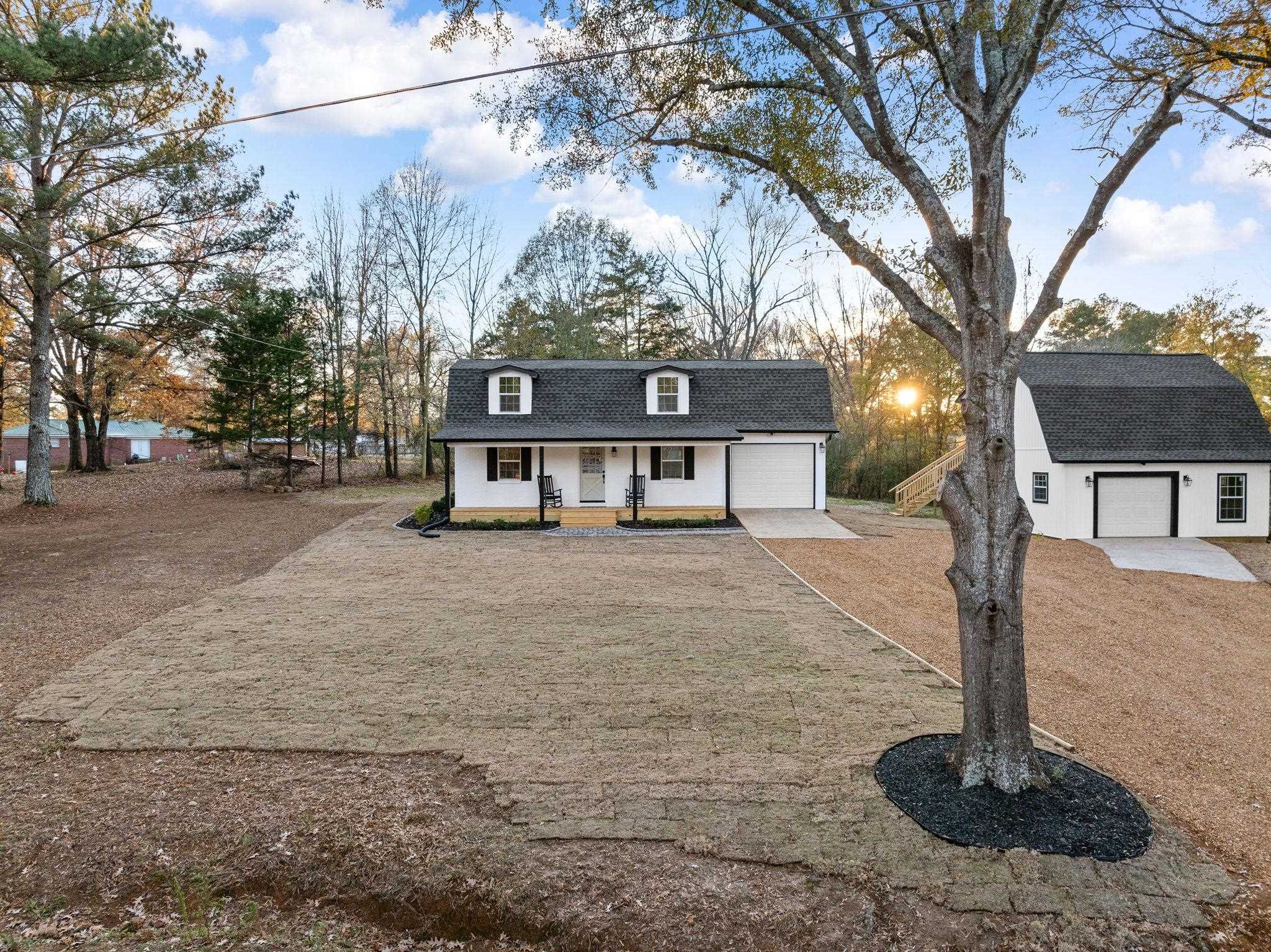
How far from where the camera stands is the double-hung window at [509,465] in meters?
17.0

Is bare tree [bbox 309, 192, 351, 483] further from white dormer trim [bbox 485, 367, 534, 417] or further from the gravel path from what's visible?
the gravel path

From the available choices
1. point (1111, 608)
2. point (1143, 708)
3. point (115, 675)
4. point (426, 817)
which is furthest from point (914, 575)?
point (115, 675)

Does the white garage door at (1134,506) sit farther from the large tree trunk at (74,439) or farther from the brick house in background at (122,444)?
the brick house in background at (122,444)

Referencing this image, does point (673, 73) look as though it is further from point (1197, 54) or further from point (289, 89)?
point (1197, 54)

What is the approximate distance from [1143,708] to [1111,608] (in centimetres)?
432

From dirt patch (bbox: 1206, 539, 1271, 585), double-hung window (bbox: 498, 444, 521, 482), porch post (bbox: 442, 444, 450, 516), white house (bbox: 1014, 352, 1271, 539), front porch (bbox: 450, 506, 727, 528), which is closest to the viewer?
dirt patch (bbox: 1206, 539, 1271, 585)

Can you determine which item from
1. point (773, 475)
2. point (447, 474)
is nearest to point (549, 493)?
point (447, 474)

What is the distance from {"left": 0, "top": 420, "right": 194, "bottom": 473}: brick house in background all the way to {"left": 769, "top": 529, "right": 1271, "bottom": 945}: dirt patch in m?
46.1

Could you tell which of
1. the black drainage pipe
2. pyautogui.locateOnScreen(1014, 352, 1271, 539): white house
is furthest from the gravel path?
the black drainage pipe

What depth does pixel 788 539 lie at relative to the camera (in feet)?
45.5

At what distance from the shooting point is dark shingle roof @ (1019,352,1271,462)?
50.1 feet

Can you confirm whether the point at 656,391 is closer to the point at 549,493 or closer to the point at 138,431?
the point at 549,493

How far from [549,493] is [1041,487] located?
13095mm

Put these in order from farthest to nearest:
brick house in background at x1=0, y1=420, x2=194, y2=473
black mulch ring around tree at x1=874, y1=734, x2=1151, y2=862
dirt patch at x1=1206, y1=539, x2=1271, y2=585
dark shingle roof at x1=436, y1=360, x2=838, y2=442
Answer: brick house in background at x1=0, y1=420, x2=194, y2=473 < dark shingle roof at x1=436, y1=360, x2=838, y2=442 < dirt patch at x1=1206, y1=539, x2=1271, y2=585 < black mulch ring around tree at x1=874, y1=734, x2=1151, y2=862
